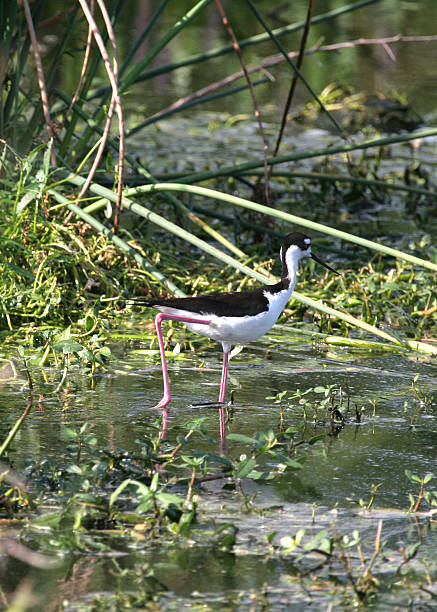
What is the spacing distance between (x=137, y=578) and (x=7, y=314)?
2.59 m

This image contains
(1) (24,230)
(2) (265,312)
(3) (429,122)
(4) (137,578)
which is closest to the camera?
(4) (137,578)

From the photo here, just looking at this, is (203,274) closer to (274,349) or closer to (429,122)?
(274,349)

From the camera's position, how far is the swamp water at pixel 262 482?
293 centimetres

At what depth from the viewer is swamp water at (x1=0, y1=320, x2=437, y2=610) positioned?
2926 millimetres

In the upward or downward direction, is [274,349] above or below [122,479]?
below

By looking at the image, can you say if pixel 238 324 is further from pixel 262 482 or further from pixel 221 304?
pixel 262 482

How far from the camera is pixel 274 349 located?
5438 mm

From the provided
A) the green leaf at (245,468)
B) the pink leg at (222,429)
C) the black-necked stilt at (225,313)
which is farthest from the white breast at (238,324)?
the green leaf at (245,468)

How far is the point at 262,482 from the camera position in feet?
12.1

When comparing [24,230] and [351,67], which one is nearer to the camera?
[24,230]

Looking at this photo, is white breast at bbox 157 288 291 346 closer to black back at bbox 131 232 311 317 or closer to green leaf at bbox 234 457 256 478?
black back at bbox 131 232 311 317

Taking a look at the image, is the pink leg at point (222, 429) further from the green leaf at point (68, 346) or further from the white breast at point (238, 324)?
the green leaf at point (68, 346)

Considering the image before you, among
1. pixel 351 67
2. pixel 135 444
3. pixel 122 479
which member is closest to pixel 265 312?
pixel 135 444

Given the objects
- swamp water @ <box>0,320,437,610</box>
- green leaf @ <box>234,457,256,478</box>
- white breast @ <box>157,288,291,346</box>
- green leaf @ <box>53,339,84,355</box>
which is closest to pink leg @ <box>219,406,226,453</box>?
swamp water @ <box>0,320,437,610</box>
